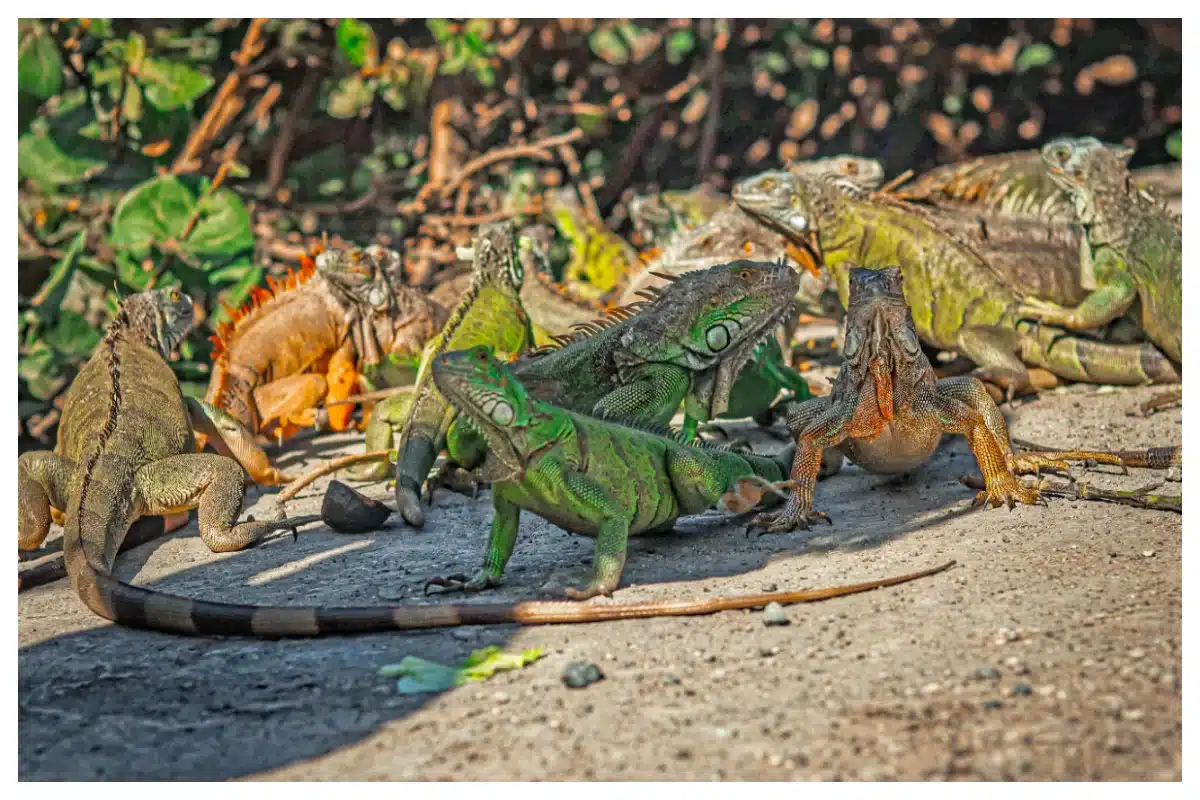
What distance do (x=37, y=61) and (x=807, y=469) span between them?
19.4 feet

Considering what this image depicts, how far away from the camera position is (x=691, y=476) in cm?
427

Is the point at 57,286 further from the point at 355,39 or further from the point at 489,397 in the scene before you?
the point at 489,397

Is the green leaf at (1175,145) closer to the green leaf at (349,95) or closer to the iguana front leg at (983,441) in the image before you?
the iguana front leg at (983,441)

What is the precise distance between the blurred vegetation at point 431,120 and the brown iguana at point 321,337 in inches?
32.8

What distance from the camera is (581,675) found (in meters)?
3.22

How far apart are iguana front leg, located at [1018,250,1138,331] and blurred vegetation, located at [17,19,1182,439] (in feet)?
11.3

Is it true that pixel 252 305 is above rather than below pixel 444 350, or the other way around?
above

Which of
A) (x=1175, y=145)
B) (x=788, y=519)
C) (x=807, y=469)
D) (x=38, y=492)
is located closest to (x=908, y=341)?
(x=807, y=469)

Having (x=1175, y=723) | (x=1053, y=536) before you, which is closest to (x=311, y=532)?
(x=1053, y=536)

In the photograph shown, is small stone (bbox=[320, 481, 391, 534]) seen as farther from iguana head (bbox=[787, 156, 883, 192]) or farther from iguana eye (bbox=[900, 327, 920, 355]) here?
iguana head (bbox=[787, 156, 883, 192])

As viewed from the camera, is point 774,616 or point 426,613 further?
point 426,613

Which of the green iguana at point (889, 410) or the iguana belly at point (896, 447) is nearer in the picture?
the green iguana at point (889, 410)

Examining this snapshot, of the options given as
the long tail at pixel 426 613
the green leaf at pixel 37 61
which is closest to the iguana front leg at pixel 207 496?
the long tail at pixel 426 613

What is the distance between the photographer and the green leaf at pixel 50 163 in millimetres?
8312
